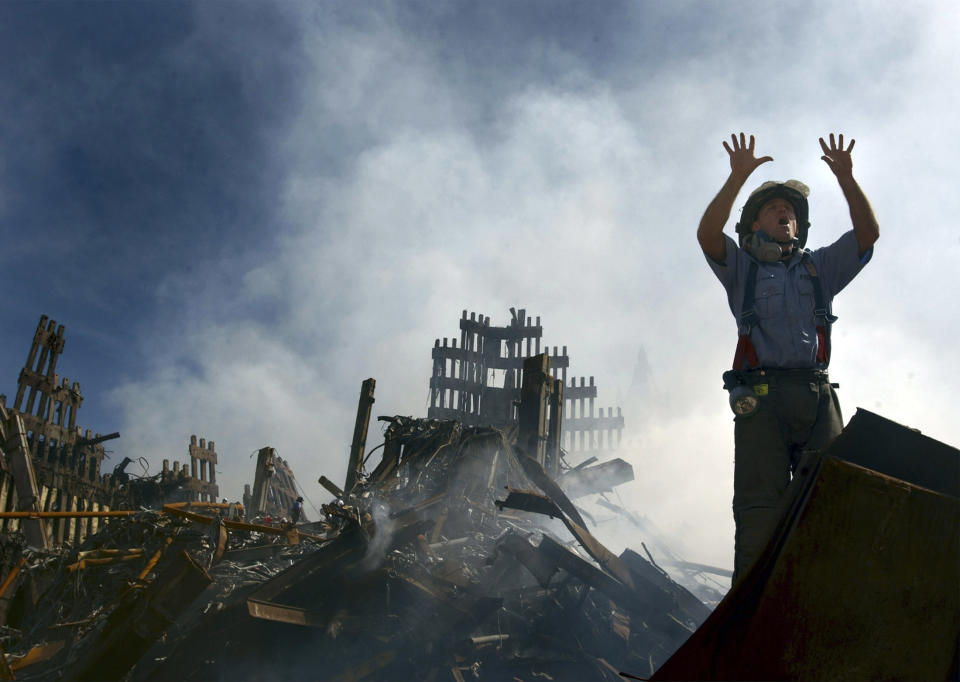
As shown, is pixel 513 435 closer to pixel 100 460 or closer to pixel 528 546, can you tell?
pixel 528 546

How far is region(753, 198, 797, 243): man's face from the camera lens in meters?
2.99

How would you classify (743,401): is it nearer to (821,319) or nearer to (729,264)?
(821,319)

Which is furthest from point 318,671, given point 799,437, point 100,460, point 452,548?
point 100,460

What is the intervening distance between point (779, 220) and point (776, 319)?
0.61m

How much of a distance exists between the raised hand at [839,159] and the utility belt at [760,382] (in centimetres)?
100

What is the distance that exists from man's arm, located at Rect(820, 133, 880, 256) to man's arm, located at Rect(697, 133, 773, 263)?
0.33 meters

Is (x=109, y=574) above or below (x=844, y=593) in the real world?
below

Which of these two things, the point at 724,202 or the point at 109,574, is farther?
the point at 109,574

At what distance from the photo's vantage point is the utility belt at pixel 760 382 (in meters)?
2.63

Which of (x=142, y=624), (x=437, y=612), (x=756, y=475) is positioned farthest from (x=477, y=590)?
(x=756, y=475)

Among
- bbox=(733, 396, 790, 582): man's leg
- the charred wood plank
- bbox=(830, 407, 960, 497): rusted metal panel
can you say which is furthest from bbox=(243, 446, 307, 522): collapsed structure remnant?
bbox=(830, 407, 960, 497): rusted metal panel

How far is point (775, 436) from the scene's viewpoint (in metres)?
2.56

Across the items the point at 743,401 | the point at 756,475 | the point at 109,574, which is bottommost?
the point at 109,574

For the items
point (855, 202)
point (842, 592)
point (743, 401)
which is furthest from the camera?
point (855, 202)
